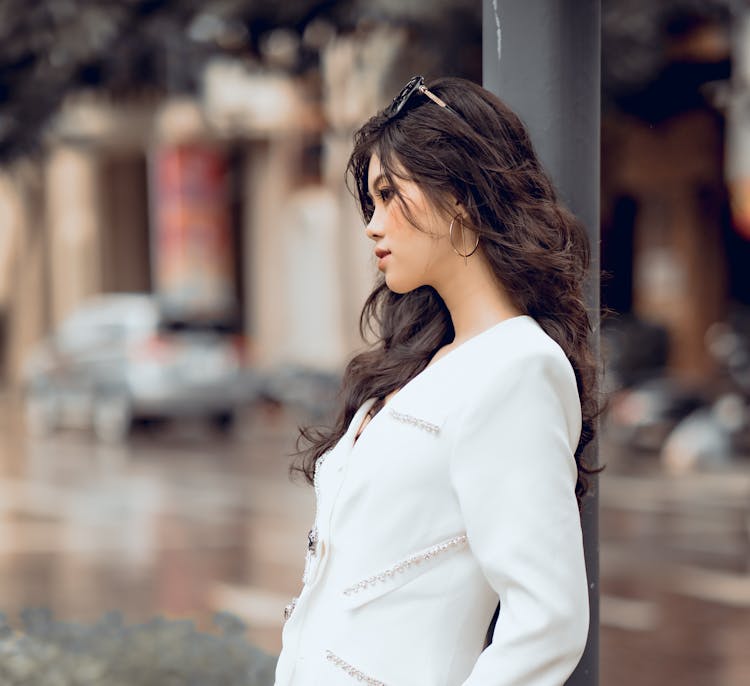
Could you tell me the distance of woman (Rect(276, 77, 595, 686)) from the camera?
1.76 meters

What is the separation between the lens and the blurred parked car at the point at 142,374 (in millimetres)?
17703

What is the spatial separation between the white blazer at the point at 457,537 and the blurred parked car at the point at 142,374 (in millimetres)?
15632

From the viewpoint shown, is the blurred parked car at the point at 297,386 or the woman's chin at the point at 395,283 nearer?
the woman's chin at the point at 395,283

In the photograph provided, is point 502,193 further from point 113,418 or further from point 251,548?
point 113,418

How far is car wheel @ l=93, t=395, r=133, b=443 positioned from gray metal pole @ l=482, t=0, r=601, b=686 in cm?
1527

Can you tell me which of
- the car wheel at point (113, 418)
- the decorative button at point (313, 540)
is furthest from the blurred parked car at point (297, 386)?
the decorative button at point (313, 540)

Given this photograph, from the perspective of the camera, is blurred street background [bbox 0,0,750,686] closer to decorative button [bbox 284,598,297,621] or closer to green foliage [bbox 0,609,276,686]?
decorative button [bbox 284,598,297,621]

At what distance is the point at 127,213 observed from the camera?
30766 millimetres

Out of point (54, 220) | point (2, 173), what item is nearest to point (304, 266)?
point (54, 220)

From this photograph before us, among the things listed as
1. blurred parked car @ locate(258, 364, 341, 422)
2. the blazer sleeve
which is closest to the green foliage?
the blazer sleeve

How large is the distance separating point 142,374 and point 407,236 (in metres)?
16.0

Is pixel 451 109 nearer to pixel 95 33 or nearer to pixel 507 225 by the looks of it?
pixel 507 225

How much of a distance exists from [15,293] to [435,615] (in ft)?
92.1

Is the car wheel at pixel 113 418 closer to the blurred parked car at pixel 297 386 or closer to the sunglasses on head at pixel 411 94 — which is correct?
the blurred parked car at pixel 297 386
